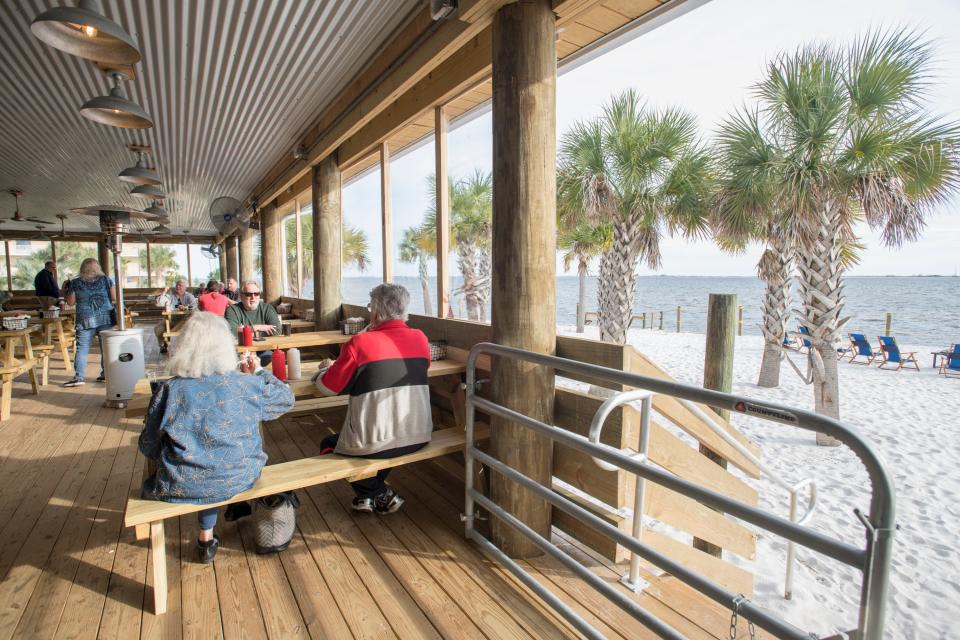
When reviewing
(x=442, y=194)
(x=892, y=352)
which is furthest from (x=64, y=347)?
(x=892, y=352)

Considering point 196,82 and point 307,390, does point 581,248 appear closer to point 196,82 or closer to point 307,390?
point 196,82

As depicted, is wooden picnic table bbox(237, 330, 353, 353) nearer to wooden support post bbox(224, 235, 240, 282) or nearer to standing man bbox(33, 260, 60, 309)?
standing man bbox(33, 260, 60, 309)

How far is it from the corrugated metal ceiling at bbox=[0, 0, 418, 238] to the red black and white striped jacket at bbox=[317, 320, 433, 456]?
2.28 metres

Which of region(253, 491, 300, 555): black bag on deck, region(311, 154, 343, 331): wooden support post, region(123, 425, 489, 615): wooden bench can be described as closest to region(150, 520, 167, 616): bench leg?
region(123, 425, 489, 615): wooden bench

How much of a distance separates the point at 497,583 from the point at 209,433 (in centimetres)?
142

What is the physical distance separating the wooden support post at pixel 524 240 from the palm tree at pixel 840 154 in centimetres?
767

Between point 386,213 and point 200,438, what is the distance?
325 centimetres

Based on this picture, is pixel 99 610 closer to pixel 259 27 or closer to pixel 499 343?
pixel 499 343

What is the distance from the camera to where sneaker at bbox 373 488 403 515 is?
2.80 meters

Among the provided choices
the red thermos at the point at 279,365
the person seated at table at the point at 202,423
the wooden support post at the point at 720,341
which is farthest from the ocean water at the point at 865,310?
the person seated at table at the point at 202,423

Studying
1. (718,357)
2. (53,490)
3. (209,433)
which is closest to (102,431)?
(53,490)

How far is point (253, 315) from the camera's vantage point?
486 centimetres

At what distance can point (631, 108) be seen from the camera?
9648 mm

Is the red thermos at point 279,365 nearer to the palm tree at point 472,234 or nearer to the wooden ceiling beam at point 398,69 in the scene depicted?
the wooden ceiling beam at point 398,69
